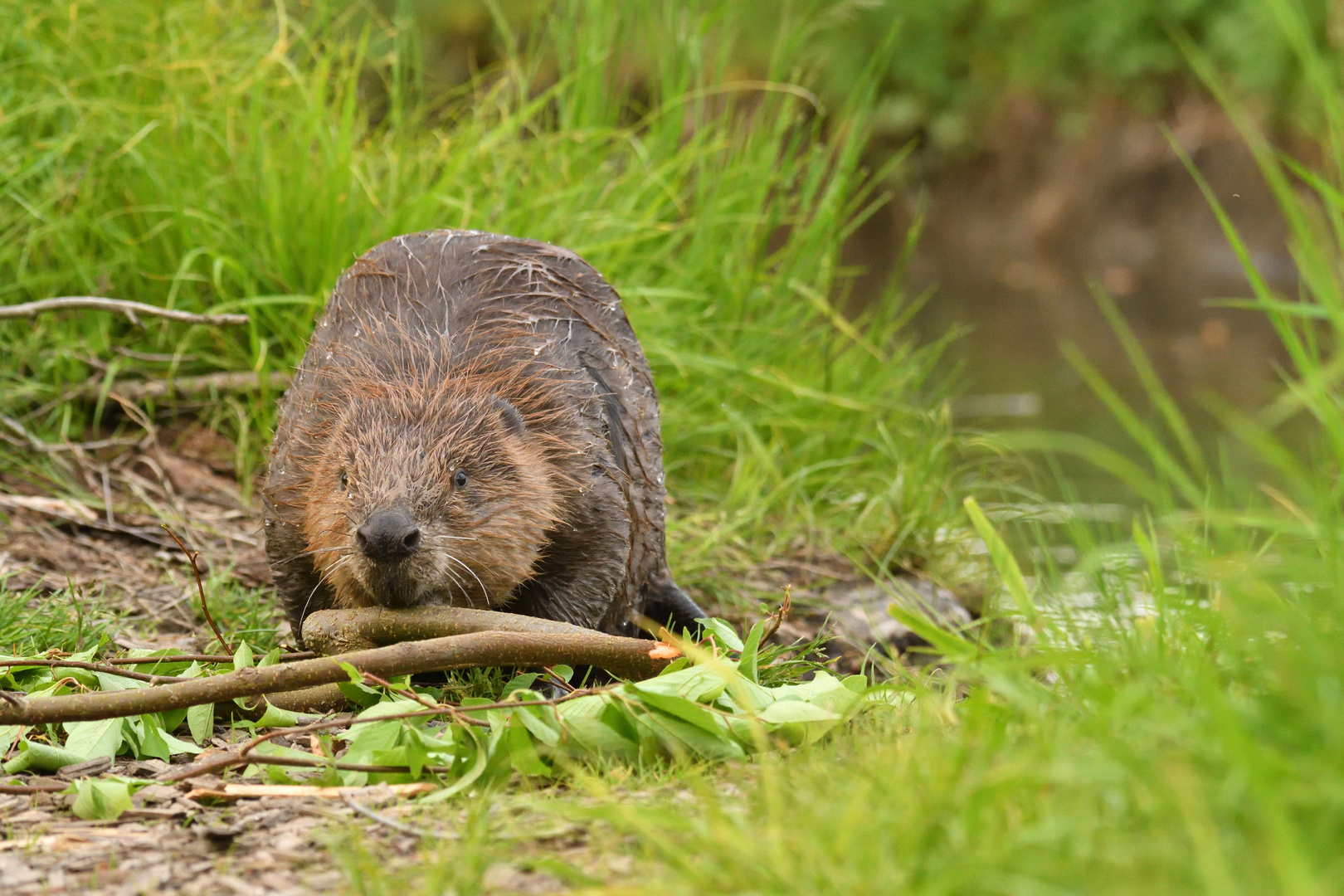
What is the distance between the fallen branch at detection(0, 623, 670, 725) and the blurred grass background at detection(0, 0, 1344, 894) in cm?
40

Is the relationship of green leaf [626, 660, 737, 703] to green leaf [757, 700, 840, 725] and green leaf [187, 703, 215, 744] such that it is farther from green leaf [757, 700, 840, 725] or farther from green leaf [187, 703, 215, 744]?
green leaf [187, 703, 215, 744]

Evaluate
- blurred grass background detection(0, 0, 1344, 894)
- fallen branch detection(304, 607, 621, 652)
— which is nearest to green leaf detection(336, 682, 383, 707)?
fallen branch detection(304, 607, 621, 652)

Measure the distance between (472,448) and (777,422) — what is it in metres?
2.08

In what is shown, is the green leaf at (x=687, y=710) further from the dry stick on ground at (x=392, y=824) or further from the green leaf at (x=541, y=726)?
the dry stick on ground at (x=392, y=824)

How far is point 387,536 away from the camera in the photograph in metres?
2.51

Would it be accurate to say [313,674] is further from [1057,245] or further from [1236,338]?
[1057,245]

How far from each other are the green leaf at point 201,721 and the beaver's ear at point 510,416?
83 centimetres

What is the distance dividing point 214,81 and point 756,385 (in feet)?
7.12

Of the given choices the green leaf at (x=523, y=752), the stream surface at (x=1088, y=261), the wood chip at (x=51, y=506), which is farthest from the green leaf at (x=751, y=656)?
the stream surface at (x=1088, y=261)

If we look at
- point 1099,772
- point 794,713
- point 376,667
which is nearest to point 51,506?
point 376,667

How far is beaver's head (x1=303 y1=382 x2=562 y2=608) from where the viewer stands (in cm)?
263

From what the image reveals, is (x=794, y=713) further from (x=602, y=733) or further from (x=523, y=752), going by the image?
(x=523, y=752)

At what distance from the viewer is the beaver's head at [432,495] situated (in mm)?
2631

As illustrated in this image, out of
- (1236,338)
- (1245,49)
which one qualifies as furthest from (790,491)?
(1245,49)
